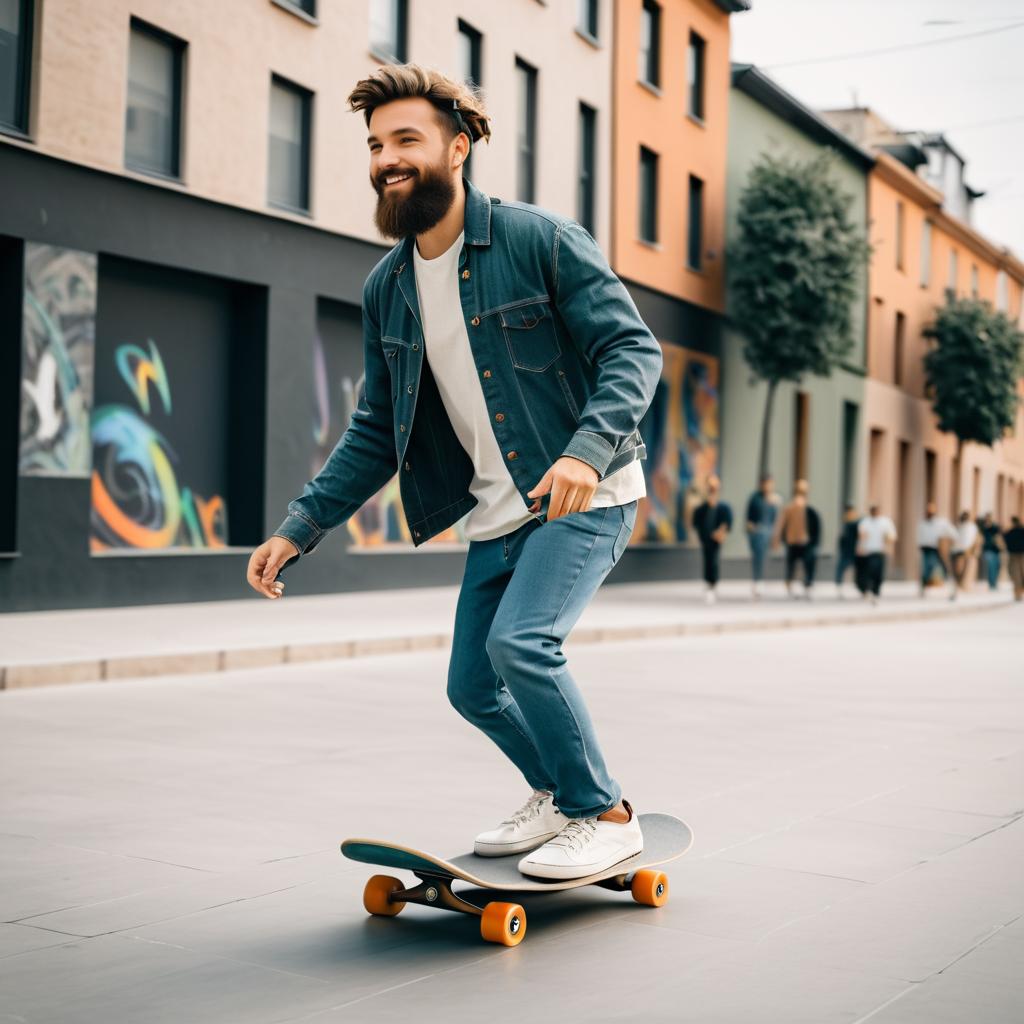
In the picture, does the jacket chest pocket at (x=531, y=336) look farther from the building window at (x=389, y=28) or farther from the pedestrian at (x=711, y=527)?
the pedestrian at (x=711, y=527)

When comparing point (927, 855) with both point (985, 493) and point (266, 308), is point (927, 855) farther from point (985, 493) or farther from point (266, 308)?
point (985, 493)

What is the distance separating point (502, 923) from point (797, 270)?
2487cm

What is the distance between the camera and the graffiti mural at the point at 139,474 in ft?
52.5

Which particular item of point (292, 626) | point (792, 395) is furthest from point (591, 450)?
point (792, 395)

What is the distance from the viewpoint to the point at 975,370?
4006 cm

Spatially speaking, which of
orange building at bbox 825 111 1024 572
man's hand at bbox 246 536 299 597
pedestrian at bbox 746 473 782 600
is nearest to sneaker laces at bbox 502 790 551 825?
man's hand at bbox 246 536 299 597

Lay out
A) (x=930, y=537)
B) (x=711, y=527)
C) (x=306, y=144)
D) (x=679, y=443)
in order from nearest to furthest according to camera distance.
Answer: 1. (x=306, y=144)
2. (x=711, y=527)
3. (x=679, y=443)
4. (x=930, y=537)

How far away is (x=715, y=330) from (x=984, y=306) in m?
14.3

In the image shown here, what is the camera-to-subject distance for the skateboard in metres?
3.74

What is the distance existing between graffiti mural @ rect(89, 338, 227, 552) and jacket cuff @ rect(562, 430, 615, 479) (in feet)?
41.8

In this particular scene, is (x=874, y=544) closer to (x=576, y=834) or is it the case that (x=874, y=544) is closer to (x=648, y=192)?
(x=648, y=192)

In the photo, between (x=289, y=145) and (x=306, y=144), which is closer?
(x=289, y=145)

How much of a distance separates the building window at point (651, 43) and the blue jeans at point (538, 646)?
24359 millimetres

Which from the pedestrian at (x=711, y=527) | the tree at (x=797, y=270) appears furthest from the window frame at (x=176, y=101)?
the tree at (x=797, y=270)
